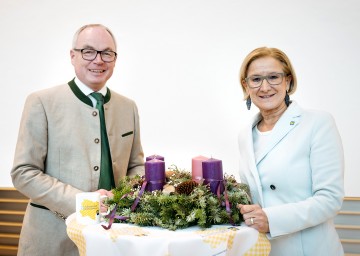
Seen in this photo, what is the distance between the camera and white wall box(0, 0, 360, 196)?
2898mm

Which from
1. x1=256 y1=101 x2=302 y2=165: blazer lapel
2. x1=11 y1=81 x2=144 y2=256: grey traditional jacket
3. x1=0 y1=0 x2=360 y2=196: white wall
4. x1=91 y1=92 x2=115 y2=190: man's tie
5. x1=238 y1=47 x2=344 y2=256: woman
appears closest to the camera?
x1=238 y1=47 x2=344 y2=256: woman

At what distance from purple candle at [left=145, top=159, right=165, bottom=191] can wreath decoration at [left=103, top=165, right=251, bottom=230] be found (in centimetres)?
3

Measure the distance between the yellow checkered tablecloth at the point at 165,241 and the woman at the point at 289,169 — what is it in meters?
0.10

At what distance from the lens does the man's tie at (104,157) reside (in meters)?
1.84

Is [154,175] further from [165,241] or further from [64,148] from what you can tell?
[64,148]

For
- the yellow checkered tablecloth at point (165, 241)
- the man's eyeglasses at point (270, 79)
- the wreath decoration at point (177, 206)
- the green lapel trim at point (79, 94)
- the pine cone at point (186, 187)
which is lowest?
the yellow checkered tablecloth at point (165, 241)

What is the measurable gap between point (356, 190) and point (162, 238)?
90.9 inches

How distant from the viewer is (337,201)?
143cm

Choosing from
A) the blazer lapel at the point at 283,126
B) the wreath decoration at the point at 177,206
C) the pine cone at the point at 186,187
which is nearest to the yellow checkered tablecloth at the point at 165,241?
the wreath decoration at the point at 177,206

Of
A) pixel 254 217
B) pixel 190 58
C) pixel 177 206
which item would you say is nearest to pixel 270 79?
pixel 254 217

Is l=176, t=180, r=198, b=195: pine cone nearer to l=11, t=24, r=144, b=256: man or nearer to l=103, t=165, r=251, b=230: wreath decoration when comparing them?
l=103, t=165, r=251, b=230: wreath decoration

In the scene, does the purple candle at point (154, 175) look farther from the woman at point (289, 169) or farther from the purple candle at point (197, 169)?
the woman at point (289, 169)

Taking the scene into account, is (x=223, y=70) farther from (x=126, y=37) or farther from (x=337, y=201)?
(x=337, y=201)

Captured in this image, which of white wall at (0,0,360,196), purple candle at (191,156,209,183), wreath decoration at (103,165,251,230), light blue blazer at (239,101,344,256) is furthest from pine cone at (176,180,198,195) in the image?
white wall at (0,0,360,196)
